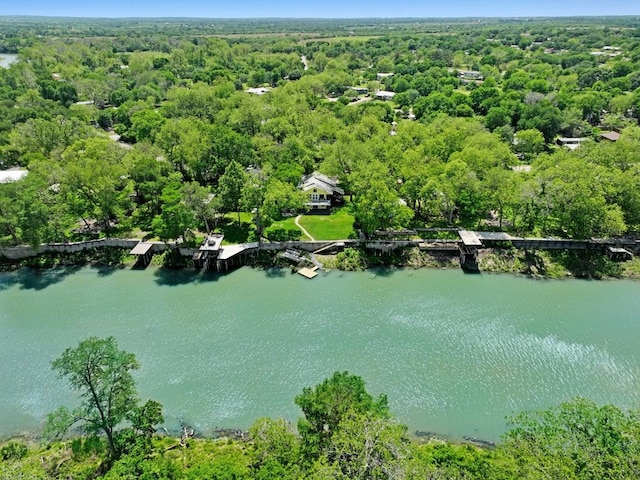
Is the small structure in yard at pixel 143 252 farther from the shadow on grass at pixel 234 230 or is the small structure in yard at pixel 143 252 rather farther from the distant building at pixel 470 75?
the distant building at pixel 470 75

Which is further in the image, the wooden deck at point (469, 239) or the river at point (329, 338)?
the wooden deck at point (469, 239)

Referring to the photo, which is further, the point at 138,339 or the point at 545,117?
the point at 545,117

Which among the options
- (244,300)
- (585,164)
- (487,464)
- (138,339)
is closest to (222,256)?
(244,300)

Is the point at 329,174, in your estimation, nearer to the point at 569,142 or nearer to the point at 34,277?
the point at 34,277

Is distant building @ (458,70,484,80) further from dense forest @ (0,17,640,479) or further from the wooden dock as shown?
the wooden dock

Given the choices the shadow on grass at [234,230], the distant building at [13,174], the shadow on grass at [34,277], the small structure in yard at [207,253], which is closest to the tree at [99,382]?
the small structure in yard at [207,253]

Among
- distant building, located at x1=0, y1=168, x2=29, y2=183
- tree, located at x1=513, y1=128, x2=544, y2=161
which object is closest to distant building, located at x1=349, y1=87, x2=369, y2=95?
tree, located at x1=513, y1=128, x2=544, y2=161

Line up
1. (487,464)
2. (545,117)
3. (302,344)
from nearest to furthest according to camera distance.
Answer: (487,464) < (302,344) < (545,117)

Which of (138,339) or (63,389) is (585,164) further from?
(63,389)
